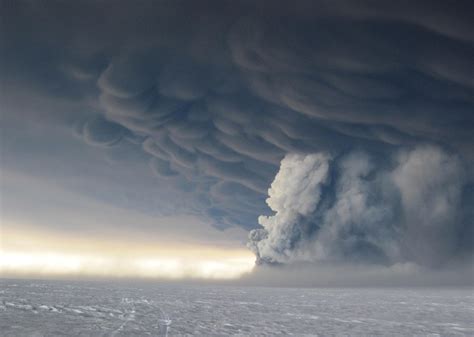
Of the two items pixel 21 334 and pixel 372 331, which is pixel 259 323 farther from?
pixel 21 334

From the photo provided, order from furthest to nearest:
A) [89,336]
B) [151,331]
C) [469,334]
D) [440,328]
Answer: [440,328] < [469,334] < [151,331] < [89,336]

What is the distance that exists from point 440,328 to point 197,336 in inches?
1062

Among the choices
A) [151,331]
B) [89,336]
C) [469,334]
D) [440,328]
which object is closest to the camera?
[89,336]

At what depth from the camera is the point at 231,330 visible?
38781mm

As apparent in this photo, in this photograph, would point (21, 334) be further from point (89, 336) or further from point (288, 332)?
point (288, 332)

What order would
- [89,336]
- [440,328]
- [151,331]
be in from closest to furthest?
[89,336] → [151,331] → [440,328]

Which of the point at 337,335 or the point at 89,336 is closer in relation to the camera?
the point at 89,336

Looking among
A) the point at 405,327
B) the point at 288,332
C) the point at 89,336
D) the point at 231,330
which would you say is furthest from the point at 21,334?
the point at 405,327

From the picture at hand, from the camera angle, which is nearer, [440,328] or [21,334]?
[21,334]

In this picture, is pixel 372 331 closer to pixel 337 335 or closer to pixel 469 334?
pixel 337 335

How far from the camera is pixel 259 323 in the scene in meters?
46.5

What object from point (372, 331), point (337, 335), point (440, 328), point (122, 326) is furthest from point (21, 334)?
point (440, 328)

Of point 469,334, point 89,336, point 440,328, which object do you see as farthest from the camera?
point 440,328

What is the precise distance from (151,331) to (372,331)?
68.7 ft
